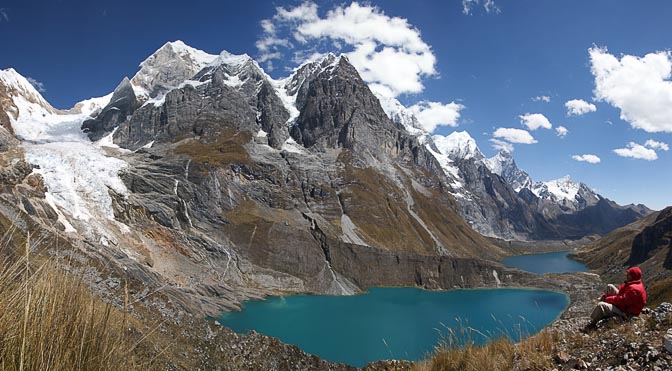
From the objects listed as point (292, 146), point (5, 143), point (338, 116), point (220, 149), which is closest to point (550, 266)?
point (338, 116)

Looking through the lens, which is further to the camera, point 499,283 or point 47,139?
point 47,139

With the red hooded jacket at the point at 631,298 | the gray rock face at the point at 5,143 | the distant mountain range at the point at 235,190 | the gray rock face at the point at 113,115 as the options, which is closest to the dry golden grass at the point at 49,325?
the red hooded jacket at the point at 631,298

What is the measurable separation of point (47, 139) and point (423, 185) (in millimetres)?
146713

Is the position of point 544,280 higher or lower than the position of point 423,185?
lower

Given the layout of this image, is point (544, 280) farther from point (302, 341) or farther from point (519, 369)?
point (519, 369)

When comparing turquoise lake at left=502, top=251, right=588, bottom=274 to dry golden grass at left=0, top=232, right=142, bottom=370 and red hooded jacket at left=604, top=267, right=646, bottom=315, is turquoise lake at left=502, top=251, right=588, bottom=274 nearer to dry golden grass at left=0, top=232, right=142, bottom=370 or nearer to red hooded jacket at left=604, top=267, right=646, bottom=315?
red hooded jacket at left=604, top=267, right=646, bottom=315

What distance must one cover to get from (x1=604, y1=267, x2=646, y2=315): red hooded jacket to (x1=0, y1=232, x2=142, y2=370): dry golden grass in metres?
8.03

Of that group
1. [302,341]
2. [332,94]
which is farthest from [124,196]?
[332,94]

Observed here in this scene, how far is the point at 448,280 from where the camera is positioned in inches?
4469

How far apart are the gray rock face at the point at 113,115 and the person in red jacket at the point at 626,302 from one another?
176m

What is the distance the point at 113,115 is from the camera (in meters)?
163

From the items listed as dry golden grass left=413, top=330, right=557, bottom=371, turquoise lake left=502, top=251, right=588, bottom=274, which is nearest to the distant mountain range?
turquoise lake left=502, top=251, right=588, bottom=274

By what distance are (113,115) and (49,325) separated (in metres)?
182

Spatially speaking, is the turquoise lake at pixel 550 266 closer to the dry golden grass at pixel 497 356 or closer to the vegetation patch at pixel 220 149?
the vegetation patch at pixel 220 149
